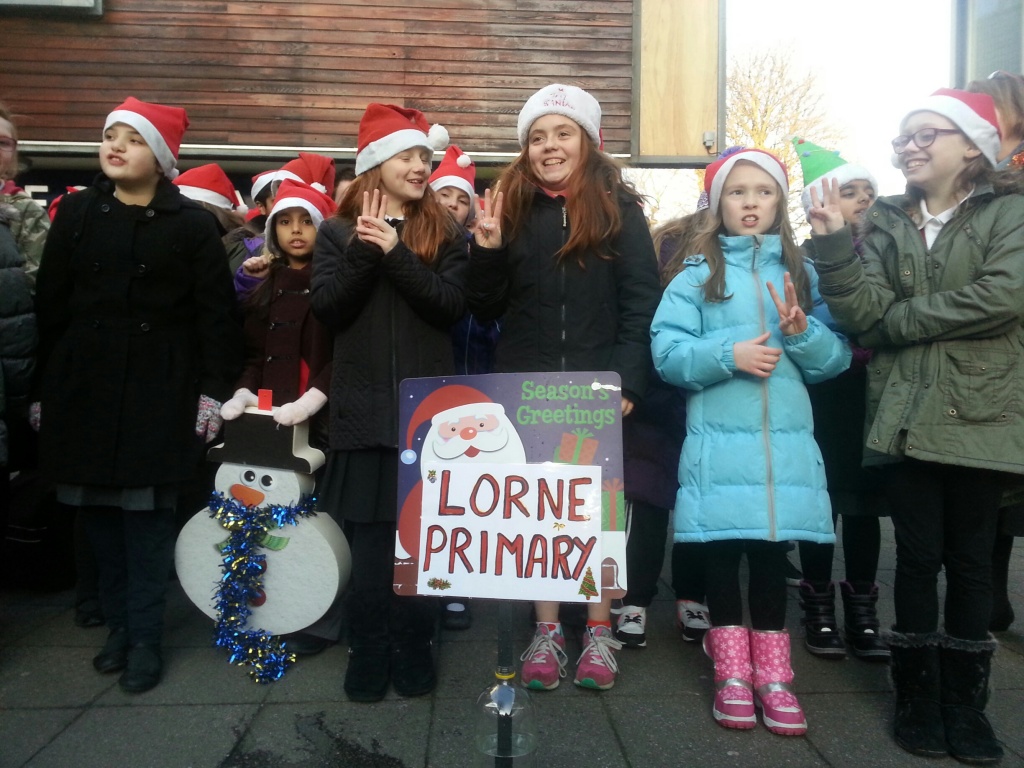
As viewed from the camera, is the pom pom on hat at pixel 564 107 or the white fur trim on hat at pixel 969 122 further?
the pom pom on hat at pixel 564 107

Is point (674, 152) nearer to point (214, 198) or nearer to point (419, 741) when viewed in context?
point (214, 198)

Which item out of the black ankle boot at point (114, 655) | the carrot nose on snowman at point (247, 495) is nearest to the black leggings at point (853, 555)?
the carrot nose on snowman at point (247, 495)

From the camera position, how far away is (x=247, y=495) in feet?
9.98

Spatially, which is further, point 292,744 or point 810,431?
point 810,431

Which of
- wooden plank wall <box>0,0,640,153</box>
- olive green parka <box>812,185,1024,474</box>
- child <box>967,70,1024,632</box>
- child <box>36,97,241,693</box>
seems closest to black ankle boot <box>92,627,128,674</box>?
child <box>36,97,241,693</box>

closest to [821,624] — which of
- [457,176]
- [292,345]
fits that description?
[292,345]

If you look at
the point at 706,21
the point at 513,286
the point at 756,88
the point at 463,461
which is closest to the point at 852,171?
the point at 513,286

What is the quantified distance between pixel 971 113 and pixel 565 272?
1.40 meters

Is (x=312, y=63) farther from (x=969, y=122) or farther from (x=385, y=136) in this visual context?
(x=969, y=122)

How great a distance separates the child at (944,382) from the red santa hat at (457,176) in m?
2.36

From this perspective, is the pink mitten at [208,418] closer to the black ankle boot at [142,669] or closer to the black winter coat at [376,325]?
the black winter coat at [376,325]

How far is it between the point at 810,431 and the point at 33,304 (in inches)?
114

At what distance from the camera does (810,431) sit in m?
2.71

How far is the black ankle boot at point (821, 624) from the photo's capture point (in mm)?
3156
